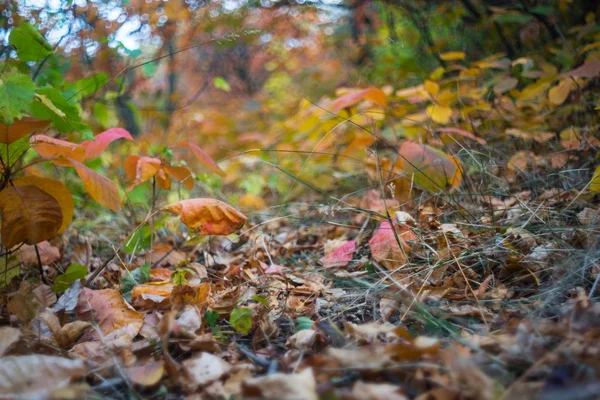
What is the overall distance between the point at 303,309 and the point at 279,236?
773 mm

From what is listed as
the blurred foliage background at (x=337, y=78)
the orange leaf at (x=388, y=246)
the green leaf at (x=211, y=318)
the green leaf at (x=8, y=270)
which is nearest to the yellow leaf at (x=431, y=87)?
the blurred foliage background at (x=337, y=78)

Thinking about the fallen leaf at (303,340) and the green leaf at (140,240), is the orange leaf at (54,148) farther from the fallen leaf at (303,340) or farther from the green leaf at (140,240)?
the fallen leaf at (303,340)

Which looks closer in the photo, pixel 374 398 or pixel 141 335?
pixel 374 398

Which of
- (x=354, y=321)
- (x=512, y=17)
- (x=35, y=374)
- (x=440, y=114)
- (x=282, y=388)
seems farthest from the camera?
(x=512, y=17)

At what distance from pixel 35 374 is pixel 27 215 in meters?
0.46

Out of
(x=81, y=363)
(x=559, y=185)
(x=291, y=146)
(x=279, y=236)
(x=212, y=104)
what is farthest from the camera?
(x=212, y=104)

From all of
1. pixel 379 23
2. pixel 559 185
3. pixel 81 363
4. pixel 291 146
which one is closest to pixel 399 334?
pixel 81 363

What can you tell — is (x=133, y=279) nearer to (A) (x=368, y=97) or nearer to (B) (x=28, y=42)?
(B) (x=28, y=42)

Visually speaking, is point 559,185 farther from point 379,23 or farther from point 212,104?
point 212,104

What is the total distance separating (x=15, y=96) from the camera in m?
1.03

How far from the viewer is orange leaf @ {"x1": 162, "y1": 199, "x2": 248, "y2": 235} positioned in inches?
47.4

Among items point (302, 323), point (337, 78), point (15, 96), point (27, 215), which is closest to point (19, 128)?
point (15, 96)

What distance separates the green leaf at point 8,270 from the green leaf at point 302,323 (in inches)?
31.6

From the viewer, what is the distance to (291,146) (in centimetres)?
303
